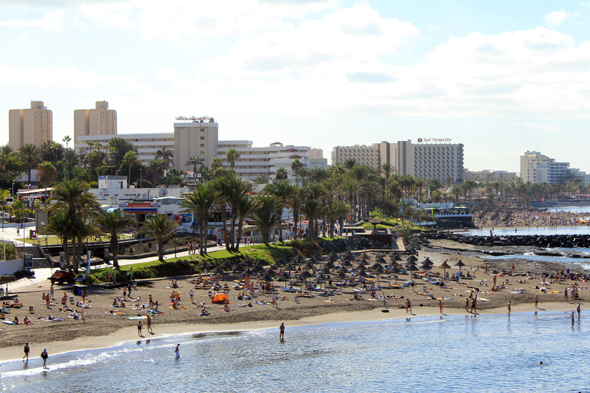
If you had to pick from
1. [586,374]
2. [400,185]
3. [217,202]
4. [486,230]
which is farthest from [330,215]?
[486,230]

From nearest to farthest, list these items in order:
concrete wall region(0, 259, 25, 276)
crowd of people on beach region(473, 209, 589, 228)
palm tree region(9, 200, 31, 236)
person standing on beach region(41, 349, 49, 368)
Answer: person standing on beach region(41, 349, 49, 368) → concrete wall region(0, 259, 25, 276) → palm tree region(9, 200, 31, 236) → crowd of people on beach region(473, 209, 589, 228)

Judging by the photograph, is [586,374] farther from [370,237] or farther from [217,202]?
[370,237]

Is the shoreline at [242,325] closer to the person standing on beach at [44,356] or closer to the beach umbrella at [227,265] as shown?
the person standing on beach at [44,356]

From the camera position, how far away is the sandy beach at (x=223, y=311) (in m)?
31.7

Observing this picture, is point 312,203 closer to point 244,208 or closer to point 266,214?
point 266,214

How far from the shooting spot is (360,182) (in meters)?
113

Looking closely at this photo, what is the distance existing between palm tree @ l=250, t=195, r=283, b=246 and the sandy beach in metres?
17.1

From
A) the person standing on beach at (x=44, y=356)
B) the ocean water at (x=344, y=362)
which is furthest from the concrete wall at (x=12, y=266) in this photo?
the person standing on beach at (x=44, y=356)

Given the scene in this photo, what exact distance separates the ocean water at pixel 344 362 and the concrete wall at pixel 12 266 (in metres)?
15.0

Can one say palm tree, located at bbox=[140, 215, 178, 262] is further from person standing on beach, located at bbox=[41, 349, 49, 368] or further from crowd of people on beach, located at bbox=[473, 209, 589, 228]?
crowd of people on beach, located at bbox=[473, 209, 589, 228]

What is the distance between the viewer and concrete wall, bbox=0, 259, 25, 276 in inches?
1637

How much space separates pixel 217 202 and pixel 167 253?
25.0 feet

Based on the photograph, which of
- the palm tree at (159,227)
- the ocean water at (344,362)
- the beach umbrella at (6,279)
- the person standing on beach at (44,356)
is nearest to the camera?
the person standing on beach at (44,356)

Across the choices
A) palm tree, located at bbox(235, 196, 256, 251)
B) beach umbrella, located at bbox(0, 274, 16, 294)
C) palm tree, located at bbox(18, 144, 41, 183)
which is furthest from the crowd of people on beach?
beach umbrella, located at bbox(0, 274, 16, 294)
